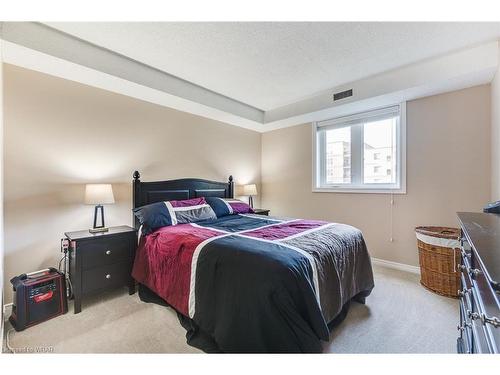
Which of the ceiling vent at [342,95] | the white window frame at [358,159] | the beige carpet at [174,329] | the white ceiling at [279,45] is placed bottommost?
the beige carpet at [174,329]

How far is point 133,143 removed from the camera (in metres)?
2.84

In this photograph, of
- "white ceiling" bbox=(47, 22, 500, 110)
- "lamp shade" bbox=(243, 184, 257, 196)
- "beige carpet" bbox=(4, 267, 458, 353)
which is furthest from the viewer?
"lamp shade" bbox=(243, 184, 257, 196)

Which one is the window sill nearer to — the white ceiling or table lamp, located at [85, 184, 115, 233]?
the white ceiling

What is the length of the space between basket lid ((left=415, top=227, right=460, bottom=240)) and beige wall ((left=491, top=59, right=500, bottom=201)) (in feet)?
1.58

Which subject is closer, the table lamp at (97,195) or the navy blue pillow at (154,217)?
the table lamp at (97,195)

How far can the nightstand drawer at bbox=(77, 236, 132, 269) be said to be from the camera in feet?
6.79

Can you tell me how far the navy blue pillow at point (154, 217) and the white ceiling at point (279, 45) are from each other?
161 centimetres

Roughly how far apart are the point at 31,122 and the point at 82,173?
2.01ft

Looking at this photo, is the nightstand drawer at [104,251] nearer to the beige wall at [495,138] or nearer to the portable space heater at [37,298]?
the portable space heater at [37,298]

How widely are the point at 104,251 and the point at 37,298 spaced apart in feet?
1.82

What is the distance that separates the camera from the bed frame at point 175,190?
2.77 meters

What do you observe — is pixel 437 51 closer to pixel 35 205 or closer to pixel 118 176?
pixel 118 176

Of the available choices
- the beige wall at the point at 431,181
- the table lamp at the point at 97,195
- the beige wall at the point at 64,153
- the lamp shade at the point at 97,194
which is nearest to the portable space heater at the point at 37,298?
the beige wall at the point at 64,153

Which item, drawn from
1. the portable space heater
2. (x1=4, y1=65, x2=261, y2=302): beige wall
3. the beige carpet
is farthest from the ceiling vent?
the portable space heater
